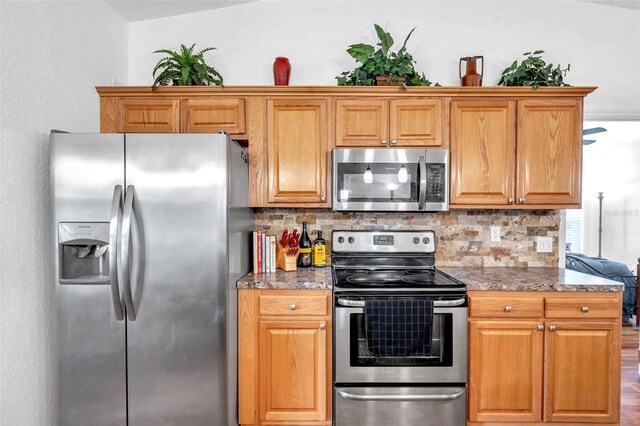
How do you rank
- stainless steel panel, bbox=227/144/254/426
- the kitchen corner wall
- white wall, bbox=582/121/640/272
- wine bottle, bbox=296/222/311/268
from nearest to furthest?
stainless steel panel, bbox=227/144/254/426
wine bottle, bbox=296/222/311/268
the kitchen corner wall
white wall, bbox=582/121/640/272

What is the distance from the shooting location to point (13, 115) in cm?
173

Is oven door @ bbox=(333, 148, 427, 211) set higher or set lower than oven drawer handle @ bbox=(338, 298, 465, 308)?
higher

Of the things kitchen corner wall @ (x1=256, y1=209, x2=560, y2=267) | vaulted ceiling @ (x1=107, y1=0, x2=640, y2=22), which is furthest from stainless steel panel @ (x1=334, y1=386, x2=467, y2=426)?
vaulted ceiling @ (x1=107, y1=0, x2=640, y2=22)

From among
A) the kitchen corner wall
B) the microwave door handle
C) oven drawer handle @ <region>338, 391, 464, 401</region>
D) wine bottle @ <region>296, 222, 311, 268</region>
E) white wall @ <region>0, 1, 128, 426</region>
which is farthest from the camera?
the kitchen corner wall

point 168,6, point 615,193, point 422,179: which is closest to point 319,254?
point 422,179

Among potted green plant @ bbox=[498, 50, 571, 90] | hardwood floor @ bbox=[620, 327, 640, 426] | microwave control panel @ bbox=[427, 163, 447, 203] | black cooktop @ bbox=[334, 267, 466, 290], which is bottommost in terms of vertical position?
hardwood floor @ bbox=[620, 327, 640, 426]

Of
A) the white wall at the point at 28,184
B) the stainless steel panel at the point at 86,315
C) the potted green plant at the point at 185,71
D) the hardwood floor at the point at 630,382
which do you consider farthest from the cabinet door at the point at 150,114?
the hardwood floor at the point at 630,382

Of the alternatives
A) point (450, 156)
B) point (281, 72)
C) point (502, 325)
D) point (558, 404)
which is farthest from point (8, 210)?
point (558, 404)

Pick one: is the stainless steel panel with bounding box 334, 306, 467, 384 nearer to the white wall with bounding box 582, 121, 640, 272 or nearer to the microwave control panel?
the microwave control panel

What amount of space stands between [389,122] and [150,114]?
1600 millimetres

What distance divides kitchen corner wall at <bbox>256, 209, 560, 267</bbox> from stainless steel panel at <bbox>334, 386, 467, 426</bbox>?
988 mm

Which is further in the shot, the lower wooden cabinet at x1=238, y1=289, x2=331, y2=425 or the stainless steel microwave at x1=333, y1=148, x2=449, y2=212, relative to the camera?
the stainless steel microwave at x1=333, y1=148, x2=449, y2=212

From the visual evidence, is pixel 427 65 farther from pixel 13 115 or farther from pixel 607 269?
pixel 607 269

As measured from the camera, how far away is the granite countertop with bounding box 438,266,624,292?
6.82 feet
